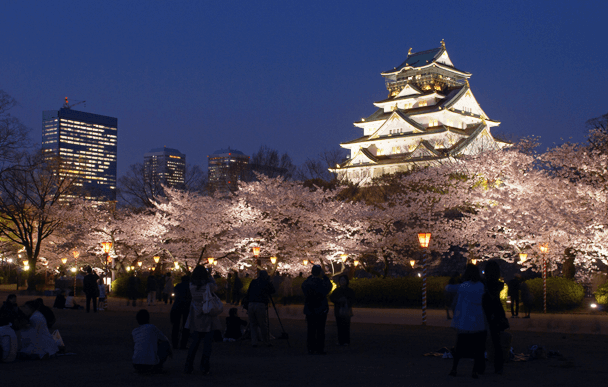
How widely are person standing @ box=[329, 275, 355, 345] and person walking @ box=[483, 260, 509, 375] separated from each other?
4417 mm

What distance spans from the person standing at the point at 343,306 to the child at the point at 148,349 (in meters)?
4.70

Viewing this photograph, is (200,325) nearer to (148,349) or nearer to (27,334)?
(148,349)

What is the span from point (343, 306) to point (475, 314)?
489cm

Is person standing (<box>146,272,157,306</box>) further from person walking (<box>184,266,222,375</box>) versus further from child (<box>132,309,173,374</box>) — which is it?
person walking (<box>184,266,222,375</box>)

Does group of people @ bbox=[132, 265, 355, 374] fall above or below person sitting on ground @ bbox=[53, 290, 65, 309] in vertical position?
above

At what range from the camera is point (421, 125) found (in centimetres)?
7250

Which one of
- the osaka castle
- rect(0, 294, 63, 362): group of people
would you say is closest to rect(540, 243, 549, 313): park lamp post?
rect(0, 294, 63, 362): group of people

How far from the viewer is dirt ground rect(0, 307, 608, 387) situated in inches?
366

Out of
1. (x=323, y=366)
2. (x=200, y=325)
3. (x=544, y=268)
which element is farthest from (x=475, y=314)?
(x=544, y=268)

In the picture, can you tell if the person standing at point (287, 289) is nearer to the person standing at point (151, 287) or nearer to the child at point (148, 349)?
the person standing at point (151, 287)

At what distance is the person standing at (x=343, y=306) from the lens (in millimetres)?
13961

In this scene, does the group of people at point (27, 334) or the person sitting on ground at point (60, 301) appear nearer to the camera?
the group of people at point (27, 334)

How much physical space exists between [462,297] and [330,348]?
4942mm

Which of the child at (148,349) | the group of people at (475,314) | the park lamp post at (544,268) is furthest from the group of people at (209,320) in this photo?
the park lamp post at (544,268)
